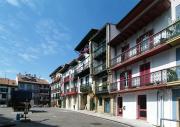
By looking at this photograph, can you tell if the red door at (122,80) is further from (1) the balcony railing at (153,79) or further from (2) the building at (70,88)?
(2) the building at (70,88)

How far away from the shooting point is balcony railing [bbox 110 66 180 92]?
1991cm

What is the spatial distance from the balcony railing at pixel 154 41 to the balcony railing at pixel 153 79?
2.26m

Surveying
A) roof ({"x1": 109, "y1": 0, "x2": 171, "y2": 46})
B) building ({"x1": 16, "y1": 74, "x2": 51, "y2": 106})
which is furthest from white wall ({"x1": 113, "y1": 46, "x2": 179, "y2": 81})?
building ({"x1": 16, "y1": 74, "x2": 51, "y2": 106})

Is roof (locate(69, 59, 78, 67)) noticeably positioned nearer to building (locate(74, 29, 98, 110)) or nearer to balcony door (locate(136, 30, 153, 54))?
building (locate(74, 29, 98, 110))

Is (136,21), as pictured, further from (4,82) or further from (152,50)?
(4,82)

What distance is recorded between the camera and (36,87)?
102 m

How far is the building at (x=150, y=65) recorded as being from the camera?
20.4 m

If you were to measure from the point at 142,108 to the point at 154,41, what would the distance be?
691cm

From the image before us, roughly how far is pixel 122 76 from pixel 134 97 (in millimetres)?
4369

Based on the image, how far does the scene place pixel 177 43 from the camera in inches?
787

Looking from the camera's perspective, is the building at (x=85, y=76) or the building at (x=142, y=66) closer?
the building at (x=142, y=66)

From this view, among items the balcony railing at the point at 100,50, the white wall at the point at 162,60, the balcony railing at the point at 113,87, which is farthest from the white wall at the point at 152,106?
the balcony railing at the point at 100,50

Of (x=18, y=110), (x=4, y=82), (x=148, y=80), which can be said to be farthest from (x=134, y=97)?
(x=4, y=82)

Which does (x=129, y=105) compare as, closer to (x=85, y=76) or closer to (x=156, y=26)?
(x=156, y=26)
